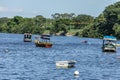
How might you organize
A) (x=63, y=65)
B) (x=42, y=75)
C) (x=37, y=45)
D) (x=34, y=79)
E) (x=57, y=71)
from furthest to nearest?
1. (x=37, y=45)
2. (x=63, y=65)
3. (x=57, y=71)
4. (x=42, y=75)
5. (x=34, y=79)

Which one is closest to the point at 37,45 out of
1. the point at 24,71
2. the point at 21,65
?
the point at 21,65

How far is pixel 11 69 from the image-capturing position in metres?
85.1

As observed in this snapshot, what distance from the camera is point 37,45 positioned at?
172875 mm

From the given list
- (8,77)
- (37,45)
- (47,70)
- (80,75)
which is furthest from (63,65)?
(37,45)

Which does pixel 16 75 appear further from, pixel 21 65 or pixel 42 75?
pixel 21 65

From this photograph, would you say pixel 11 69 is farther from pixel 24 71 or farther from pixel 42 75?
pixel 42 75

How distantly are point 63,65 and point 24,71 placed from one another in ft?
32.9

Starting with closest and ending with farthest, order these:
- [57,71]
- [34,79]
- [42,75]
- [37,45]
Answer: [34,79] → [42,75] → [57,71] → [37,45]

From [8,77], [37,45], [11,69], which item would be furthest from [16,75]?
[37,45]

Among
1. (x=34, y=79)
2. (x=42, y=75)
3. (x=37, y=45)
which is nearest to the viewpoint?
(x=34, y=79)

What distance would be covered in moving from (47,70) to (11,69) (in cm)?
598

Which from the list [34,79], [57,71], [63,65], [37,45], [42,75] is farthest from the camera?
[37,45]

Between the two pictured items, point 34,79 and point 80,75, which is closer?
point 34,79

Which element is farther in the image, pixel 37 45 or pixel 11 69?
pixel 37 45
